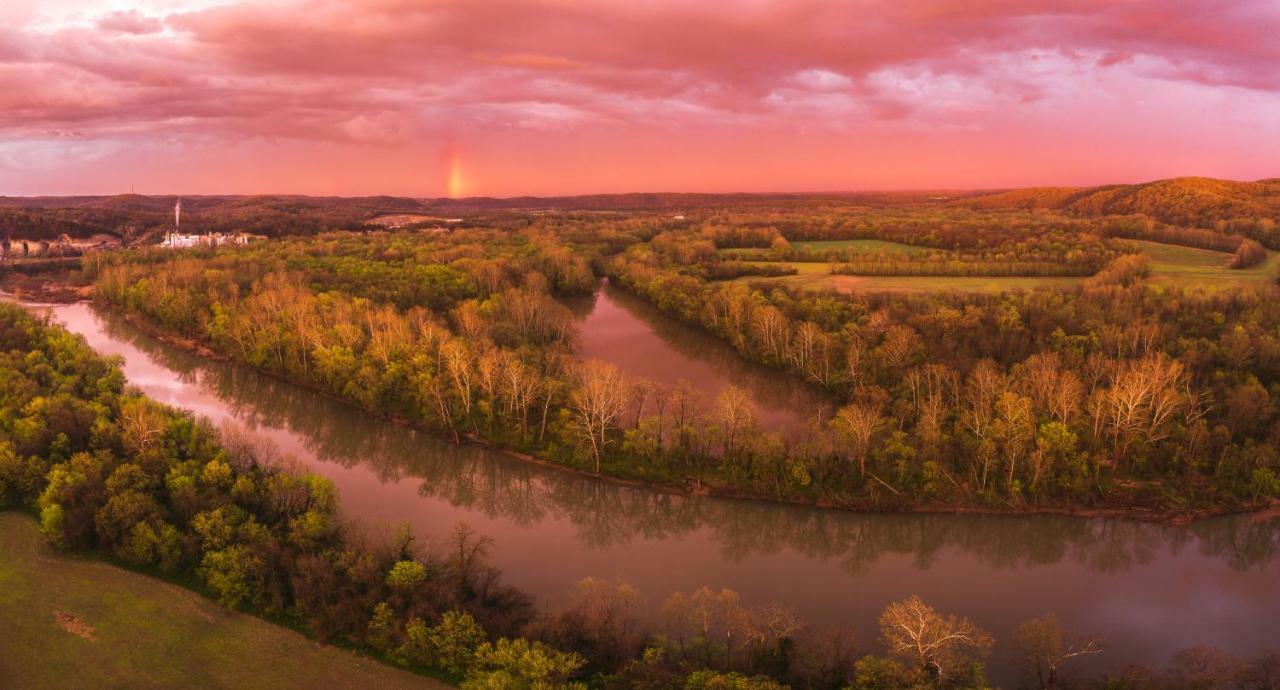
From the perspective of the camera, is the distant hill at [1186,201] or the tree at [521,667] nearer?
→ the tree at [521,667]

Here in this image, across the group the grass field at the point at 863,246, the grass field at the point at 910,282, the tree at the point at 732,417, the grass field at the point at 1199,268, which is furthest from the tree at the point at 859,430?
the grass field at the point at 863,246

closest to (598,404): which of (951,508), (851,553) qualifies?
(851,553)

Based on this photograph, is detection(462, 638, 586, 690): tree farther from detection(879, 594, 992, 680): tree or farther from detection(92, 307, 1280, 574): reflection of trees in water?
detection(92, 307, 1280, 574): reflection of trees in water

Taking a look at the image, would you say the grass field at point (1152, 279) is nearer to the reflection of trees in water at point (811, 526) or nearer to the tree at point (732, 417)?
the reflection of trees in water at point (811, 526)

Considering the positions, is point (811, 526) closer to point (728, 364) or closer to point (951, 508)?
point (951, 508)

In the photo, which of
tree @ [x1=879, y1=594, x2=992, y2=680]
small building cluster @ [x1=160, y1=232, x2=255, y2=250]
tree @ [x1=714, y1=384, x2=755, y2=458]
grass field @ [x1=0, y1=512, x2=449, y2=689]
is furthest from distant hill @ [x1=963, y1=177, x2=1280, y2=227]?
small building cluster @ [x1=160, y1=232, x2=255, y2=250]

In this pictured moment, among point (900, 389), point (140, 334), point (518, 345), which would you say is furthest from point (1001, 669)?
point (140, 334)
